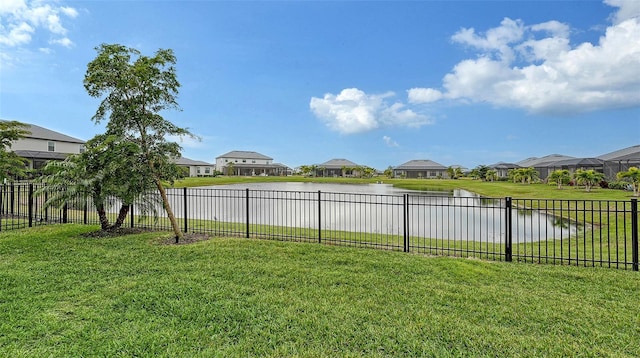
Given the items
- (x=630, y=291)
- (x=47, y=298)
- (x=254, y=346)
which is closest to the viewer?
(x=254, y=346)

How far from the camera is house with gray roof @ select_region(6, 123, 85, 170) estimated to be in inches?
1347

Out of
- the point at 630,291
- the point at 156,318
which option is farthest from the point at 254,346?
the point at 630,291

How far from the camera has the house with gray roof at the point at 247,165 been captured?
80.8 metres

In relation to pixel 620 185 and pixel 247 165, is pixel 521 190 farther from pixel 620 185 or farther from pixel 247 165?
pixel 247 165

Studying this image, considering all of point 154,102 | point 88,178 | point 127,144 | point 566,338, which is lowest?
point 566,338

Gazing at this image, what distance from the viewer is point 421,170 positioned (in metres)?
76.5

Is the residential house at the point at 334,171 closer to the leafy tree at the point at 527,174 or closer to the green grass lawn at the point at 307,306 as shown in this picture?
the leafy tree at the point at 527,174

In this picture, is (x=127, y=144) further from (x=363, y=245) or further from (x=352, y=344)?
(x=352, y=344)

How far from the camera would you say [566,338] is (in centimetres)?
329

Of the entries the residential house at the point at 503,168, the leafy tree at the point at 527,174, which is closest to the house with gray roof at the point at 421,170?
the residential house at the point at 503,168

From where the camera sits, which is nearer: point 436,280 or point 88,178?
point 436,280

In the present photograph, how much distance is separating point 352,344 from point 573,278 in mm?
4217

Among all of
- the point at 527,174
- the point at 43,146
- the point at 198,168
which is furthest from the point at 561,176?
the point at 198,168

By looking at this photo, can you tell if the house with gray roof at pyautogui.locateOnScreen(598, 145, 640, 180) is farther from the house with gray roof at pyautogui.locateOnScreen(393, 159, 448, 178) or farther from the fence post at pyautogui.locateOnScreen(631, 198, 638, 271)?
the house with gray roof at pyautogui.locateOnScreen(393, 159, 448, 178)
